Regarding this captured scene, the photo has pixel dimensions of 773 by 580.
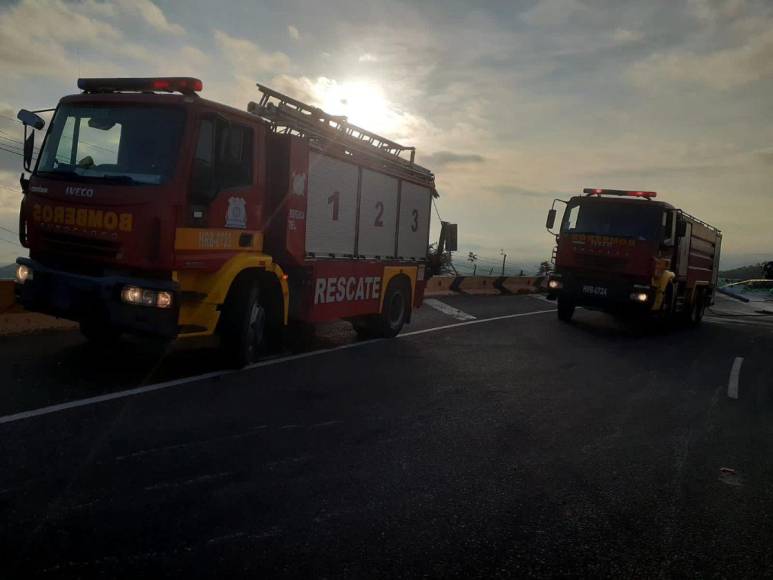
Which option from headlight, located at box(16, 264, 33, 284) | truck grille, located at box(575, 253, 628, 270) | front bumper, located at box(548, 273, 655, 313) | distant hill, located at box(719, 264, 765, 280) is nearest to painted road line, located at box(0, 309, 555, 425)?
headlight, located at box(16, 264, 33, 284)

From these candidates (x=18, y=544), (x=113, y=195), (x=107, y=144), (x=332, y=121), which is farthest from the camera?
(x=332, y=121)

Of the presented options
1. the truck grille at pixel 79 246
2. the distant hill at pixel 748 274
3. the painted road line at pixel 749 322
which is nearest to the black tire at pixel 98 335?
the truck grille at pixel 79 246

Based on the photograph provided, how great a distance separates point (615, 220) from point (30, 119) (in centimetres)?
1150

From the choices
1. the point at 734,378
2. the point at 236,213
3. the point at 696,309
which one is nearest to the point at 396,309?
the point at 236,213

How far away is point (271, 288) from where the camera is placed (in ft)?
25.1

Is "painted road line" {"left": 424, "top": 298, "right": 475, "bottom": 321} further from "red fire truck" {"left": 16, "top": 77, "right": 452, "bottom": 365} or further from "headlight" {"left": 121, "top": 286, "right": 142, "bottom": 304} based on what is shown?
"headlight" {"left": 121, "top": 286, "right": 142, "bottom": 304}

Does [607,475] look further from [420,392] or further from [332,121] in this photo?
[332,121]

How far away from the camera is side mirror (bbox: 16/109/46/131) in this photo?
666 centimetres

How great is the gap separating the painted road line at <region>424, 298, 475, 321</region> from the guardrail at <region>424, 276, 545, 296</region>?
4.70 ft

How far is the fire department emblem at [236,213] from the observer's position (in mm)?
6703

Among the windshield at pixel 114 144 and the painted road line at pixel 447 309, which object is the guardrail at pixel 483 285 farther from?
the windshield at pixel 114 144

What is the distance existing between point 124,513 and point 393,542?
1.38 m

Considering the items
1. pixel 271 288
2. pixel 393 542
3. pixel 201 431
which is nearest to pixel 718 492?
pixel 393 542

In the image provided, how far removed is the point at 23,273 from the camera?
21.2 feet
